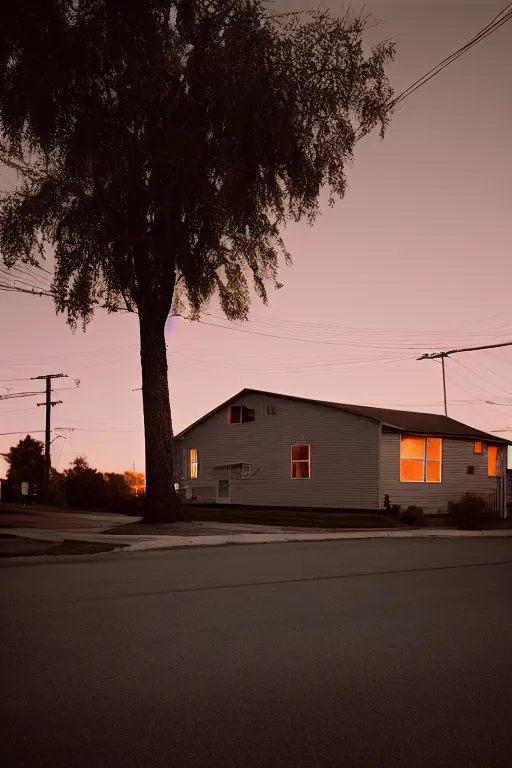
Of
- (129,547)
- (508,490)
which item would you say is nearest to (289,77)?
(129,547)

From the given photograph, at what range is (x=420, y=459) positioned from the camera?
36.4 m

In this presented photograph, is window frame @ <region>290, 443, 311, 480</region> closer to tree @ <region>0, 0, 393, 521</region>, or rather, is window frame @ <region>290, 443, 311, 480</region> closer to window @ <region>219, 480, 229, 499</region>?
window @ <region>219, 480, 229, 499</region>

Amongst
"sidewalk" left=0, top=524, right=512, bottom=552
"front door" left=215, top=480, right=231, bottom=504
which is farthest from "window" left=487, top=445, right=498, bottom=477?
"sidewalk" left=0, top=524, right=512, bottom=552

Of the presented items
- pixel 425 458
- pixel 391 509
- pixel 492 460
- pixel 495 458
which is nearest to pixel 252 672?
pixel 391 509

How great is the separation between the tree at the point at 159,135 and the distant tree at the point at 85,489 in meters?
20.1

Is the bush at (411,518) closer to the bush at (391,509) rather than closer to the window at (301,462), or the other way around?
the bush at (391,509)

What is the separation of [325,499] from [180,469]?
884 cm

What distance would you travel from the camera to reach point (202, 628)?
23.3ft

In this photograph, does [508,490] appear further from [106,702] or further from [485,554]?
[106,702]

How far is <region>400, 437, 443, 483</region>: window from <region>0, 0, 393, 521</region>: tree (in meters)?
14.7

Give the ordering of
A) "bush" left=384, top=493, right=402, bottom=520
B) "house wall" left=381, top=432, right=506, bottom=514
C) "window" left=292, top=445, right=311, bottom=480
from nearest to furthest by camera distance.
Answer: "bush" left=384, top=493, right=402, bottom=520, "house wall" left=381, top=432, right=506, bottom=514, "window" left=292, top=445, right=311, bottom=480

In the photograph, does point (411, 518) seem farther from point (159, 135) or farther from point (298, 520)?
point (159, 135)

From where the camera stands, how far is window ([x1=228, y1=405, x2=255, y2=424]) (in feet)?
128

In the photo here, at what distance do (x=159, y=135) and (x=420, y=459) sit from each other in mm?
19725
